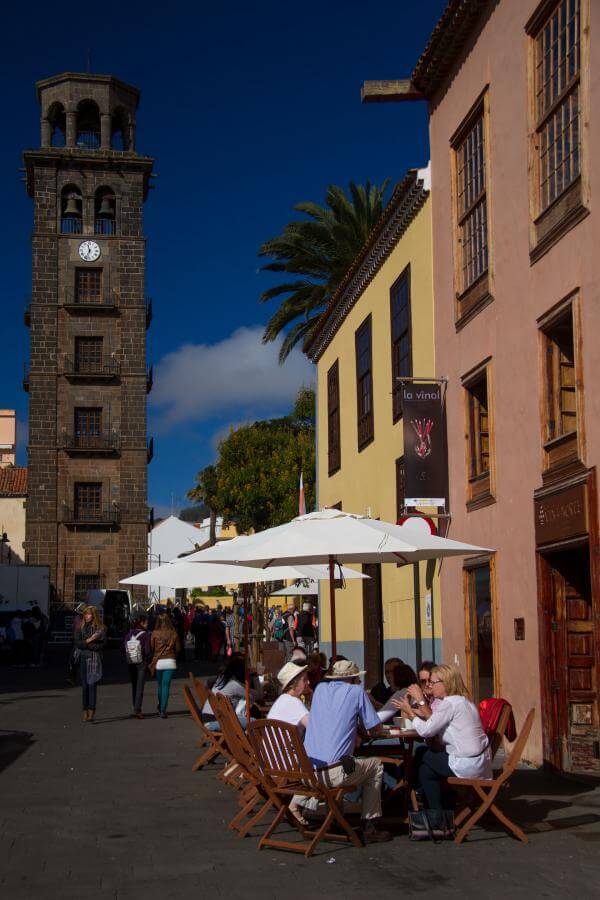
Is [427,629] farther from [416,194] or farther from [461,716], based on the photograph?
[461,716]

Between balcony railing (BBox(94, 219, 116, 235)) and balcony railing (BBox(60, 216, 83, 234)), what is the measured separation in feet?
2.69

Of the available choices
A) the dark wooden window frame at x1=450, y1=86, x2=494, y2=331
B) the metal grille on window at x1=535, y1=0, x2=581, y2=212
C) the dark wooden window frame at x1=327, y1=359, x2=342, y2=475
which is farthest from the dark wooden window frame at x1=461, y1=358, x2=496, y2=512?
the dark wooden window frame at x1=327, y1=359, x2=342, y2=475

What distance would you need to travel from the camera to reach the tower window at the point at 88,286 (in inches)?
2272

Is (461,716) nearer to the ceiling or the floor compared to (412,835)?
nearer to the ceiling

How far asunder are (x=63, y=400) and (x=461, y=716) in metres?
49.7

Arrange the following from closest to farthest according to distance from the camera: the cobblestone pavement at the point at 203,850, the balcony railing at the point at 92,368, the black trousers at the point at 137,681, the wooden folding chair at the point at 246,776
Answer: the cobblestone pavement at the point at 203,850
the wooden folding chair at the point at 246,776
the black trousers at the point at 137,681
the balcony railing at the point at 92,368

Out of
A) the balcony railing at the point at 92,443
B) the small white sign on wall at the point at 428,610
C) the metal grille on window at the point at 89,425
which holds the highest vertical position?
the metal grille on window at the point at 89,425

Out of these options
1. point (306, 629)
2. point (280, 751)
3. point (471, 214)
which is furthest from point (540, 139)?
point (306, 629)

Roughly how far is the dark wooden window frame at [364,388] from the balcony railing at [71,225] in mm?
37741

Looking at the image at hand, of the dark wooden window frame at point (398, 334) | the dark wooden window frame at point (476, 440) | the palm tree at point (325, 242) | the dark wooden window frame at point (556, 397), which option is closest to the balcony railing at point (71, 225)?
the palm tree at point (325, 242)

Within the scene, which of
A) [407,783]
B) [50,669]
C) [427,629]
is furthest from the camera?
[50,669]

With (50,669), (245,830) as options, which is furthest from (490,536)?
(50,669)

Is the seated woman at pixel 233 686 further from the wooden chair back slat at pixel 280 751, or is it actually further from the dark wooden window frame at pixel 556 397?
the wooden chair back slat at pixel 280 751

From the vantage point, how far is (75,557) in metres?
55.8
